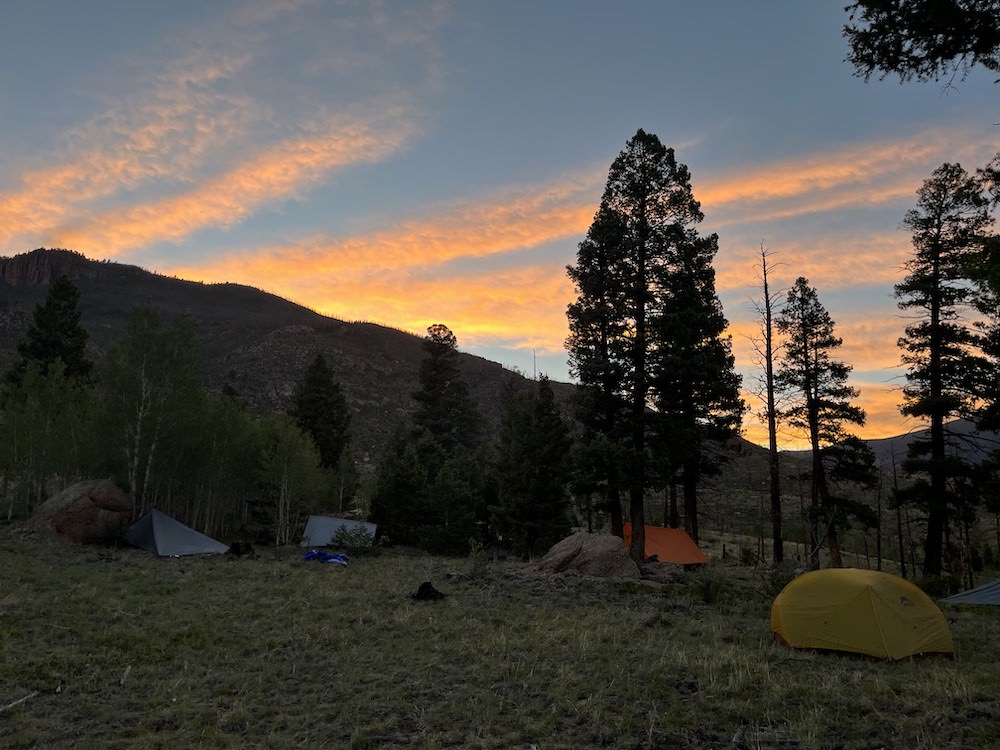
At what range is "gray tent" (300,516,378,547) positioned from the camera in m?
33.7

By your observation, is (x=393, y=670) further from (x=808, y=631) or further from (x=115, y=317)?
(x=115, y=317)

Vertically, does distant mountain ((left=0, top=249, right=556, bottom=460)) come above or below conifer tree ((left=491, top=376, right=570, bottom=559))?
above

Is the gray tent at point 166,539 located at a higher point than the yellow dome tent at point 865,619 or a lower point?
lower

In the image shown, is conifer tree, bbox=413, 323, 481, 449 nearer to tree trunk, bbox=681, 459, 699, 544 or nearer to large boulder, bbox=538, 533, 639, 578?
tree trunk, bbox=681, 459, 699, 544

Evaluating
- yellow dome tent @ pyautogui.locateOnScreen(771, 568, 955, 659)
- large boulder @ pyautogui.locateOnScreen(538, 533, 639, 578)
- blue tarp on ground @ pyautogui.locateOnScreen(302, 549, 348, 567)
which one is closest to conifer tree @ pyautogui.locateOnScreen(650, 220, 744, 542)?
large boulder @ pyautogui.locateOnScreen(538, 533, 639, 578)

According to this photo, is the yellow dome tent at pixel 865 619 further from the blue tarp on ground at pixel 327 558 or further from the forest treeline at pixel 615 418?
the blue tarp on ground at pixel 327 558

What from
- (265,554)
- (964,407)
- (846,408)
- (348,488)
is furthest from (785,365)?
(348,488)

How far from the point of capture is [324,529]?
34594 millimetres

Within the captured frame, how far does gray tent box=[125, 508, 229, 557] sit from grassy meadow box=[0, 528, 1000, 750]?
8234 millimetres

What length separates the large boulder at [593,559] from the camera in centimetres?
2141

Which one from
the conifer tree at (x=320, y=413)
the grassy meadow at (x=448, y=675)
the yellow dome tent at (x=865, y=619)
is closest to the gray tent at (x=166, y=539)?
the grassy meadow at (x=448, y=675)

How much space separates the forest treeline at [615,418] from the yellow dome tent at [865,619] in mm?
5180

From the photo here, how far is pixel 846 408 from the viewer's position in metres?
27.7

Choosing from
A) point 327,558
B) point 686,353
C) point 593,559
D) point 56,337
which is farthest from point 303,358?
point 593,559
